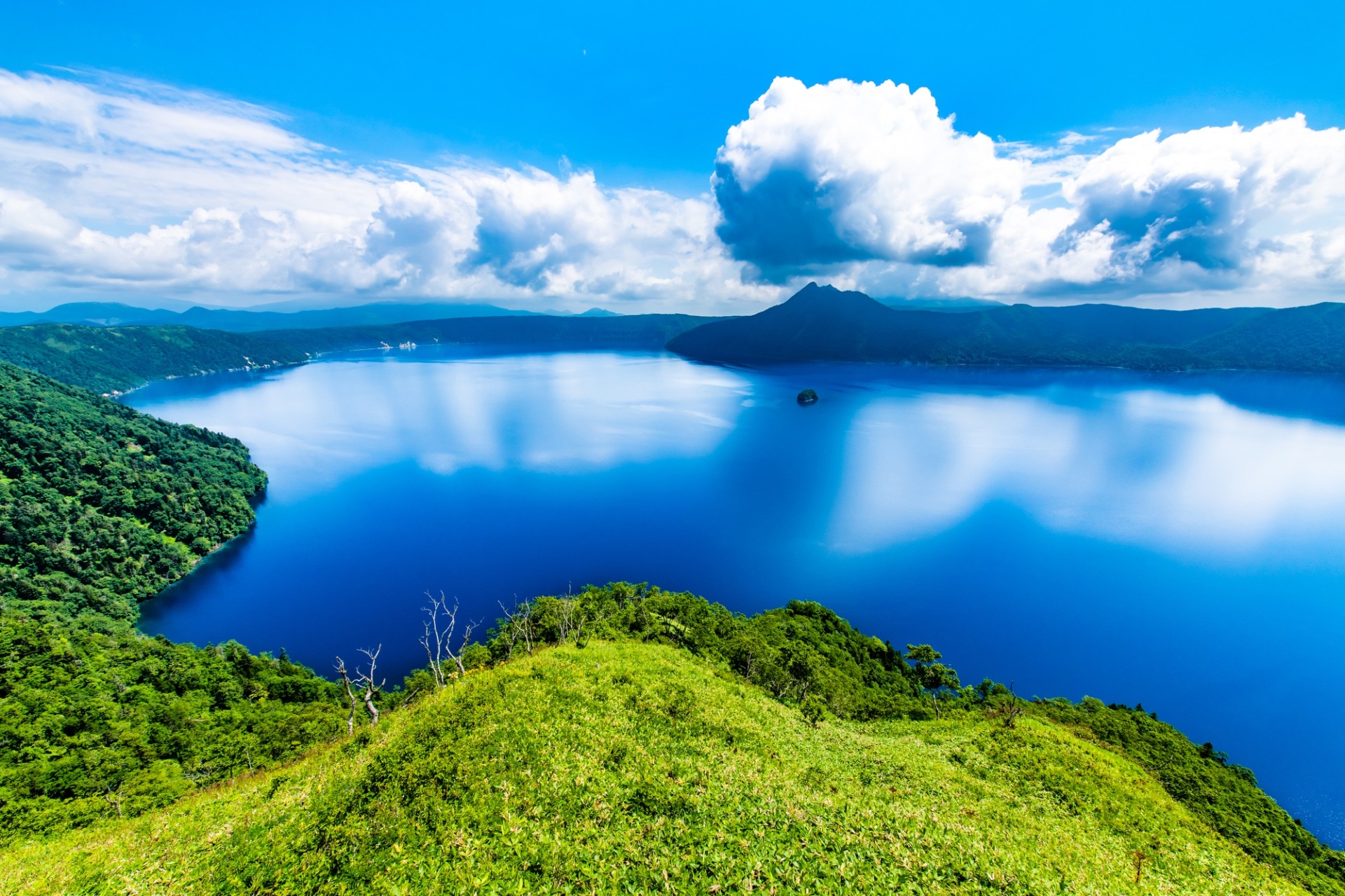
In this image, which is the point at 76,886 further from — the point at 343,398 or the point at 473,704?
the point at 343,398

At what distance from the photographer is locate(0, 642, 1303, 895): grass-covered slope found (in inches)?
469

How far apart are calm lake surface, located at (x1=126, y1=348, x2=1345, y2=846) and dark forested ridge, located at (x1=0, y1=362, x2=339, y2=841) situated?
6.16 metres

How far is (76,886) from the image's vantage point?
11641 mm

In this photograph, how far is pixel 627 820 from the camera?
45.0ft

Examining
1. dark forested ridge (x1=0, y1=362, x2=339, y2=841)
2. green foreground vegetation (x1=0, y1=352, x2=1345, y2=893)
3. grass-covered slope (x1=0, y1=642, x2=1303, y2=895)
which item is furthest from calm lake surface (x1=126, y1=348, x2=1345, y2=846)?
grass-covered slope (x1=0, y1=642, x2=1303, y2=895)

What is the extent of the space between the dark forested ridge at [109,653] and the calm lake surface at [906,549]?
6.16 meters

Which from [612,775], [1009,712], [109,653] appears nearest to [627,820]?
[612,775]

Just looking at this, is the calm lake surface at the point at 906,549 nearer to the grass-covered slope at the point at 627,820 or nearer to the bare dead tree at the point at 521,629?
the bare dead tree at the point at 521,629

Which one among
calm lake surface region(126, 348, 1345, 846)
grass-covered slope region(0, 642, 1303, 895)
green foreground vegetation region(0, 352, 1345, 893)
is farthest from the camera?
calm lake surface region(126, 348, 1345, 846)

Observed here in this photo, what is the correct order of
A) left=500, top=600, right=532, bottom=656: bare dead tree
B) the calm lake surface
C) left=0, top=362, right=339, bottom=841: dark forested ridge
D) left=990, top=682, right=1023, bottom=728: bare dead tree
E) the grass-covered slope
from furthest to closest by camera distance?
the calm lake surface
left=500, top=600, right=532, bottom=656: bare dead tree
left=0, top=362, right=339, bottom=841: dark forested ridge
left=990, top=682, right=1023, bottom=728: bare dead tree
the grass-covered slope

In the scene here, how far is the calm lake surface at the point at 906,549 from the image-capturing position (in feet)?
155

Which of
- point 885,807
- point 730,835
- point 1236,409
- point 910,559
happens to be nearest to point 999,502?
point 910,559

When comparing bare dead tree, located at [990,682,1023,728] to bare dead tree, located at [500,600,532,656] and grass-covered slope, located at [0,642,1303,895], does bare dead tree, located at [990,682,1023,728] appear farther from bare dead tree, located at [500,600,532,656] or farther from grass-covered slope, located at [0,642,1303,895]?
bare dead tree, located at [500,600,532,656]

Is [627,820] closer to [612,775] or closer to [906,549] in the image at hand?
[612,775]
